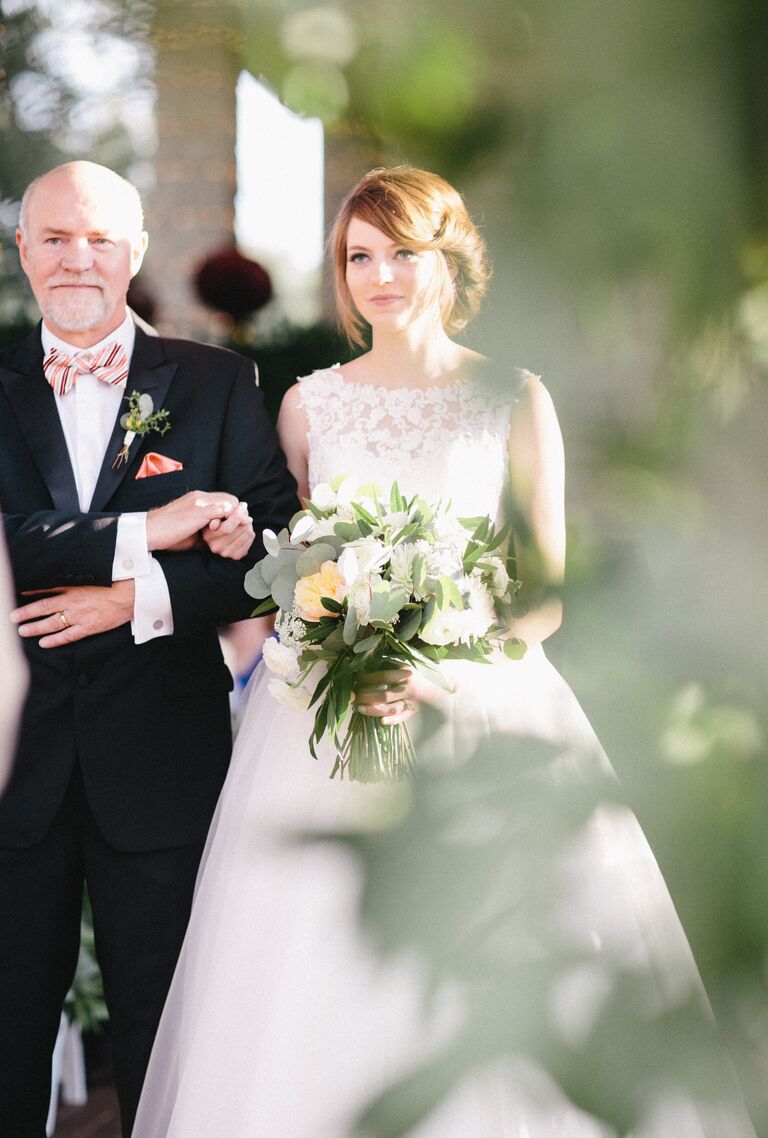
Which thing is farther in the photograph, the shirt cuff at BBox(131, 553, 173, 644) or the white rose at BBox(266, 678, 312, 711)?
the shirt cuff at BBox(131, 553, 173, 644)

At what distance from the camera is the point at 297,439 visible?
2.12 meters

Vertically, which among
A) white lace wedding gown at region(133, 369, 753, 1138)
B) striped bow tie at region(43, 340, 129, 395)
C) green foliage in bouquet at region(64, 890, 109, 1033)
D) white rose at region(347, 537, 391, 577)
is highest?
striped bow tie at region(43, 340, 129, 395)

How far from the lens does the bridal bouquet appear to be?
1443 mm

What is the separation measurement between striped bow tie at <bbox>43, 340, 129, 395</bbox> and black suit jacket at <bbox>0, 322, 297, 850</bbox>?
23 millimetres

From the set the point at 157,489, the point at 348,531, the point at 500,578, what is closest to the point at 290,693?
the point at 348,531

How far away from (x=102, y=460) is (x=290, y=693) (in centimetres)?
59

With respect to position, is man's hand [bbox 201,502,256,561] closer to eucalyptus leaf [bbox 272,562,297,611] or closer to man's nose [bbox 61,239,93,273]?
eucalyptus leaf [bbox 272,562,297,611]

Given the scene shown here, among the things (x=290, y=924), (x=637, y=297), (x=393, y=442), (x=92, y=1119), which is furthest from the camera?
(x=92, y=1119)

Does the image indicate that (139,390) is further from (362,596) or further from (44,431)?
(362,596)

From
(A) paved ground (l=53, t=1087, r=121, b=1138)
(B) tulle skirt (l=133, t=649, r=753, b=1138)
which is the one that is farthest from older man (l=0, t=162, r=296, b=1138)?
(B) tulle skirt (l=133, t=649, r=753, b=1138)

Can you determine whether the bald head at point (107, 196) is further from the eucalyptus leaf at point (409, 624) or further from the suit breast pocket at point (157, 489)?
the eucalyptus leaf at point (409, 624)

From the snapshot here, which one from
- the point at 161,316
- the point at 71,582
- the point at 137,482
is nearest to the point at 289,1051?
the point at 71,582

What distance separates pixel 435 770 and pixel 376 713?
104cm

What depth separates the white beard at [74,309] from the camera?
74.1 inches
